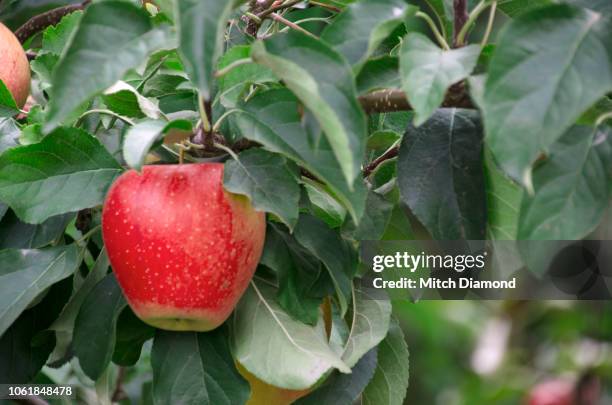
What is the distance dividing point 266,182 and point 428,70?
192 millimetres

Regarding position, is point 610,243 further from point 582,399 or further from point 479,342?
point 479,342

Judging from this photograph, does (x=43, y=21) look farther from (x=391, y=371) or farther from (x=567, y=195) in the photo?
(x=567, y=195)

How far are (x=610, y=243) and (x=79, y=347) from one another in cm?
59

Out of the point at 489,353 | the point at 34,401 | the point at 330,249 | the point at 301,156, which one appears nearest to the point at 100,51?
the point at 301,156

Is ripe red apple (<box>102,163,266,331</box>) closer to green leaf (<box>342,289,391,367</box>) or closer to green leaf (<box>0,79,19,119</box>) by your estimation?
green leaf (<box>342,289,391,367</box>)

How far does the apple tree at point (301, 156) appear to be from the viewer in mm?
707

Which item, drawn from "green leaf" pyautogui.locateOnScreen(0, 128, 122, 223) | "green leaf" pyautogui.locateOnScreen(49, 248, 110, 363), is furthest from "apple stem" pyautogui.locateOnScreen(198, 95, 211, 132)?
"green leaf" pyautogui.locateOnScreen(49, 248, 110, 363)

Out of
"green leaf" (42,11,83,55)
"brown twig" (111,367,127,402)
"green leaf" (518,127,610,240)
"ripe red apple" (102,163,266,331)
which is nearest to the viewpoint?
"green leaf" (518,127,610,240)

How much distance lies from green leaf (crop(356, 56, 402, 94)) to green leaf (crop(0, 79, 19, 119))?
487mm

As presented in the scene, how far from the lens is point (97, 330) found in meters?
0.99

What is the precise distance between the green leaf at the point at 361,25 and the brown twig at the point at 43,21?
764 millimetres

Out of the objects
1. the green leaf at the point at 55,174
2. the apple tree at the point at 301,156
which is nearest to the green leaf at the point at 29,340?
the apple tree at the point at 301,156

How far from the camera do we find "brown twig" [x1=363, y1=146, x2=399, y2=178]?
42.4 inches

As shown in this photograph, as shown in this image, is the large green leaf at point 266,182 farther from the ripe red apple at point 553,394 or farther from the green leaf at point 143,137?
the ripe red apple at point 553,394
